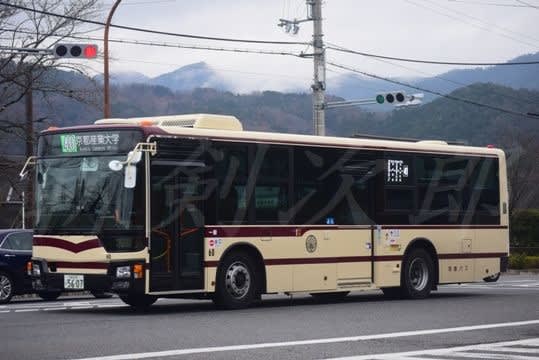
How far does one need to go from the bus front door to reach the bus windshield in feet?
1.49

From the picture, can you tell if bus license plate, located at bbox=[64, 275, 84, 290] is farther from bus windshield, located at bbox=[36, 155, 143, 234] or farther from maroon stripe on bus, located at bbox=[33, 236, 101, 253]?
bus windshield, located at bbox=[36, 155, 143, 234]

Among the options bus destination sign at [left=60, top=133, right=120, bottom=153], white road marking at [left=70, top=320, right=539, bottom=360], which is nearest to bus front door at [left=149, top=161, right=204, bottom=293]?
bus destination sign at [left=60, top=133, right=120, bottom=153]

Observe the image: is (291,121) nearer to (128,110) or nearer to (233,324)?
(128,110)

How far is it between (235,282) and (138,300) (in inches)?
73.9

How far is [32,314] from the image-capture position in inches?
720

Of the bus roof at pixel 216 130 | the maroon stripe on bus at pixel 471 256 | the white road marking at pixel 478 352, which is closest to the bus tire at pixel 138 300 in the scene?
the bus roof at pixel 216 130

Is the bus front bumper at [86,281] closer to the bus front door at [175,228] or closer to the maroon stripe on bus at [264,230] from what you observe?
the bus front door at [175,228]

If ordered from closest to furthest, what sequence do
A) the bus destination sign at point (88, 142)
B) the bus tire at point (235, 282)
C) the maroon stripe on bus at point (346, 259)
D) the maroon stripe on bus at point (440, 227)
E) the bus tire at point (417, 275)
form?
the bus destination sign at point (88, 142) < the bus tire at point (235, 282) < the maroon stripe on bus at point (346, 259) < the maroon stripe on bus at point (440, 227) < the bus tire at point (417, 275)

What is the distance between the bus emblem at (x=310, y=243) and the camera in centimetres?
2042

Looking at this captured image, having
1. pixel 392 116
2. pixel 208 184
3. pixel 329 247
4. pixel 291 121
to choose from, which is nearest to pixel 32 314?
pixel 208 184

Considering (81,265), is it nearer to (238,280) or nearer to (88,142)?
(88,142)

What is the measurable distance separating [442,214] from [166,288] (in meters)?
7.86

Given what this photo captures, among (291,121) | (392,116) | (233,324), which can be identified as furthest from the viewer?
(291,121)

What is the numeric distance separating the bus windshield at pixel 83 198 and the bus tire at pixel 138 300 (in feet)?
5.99
